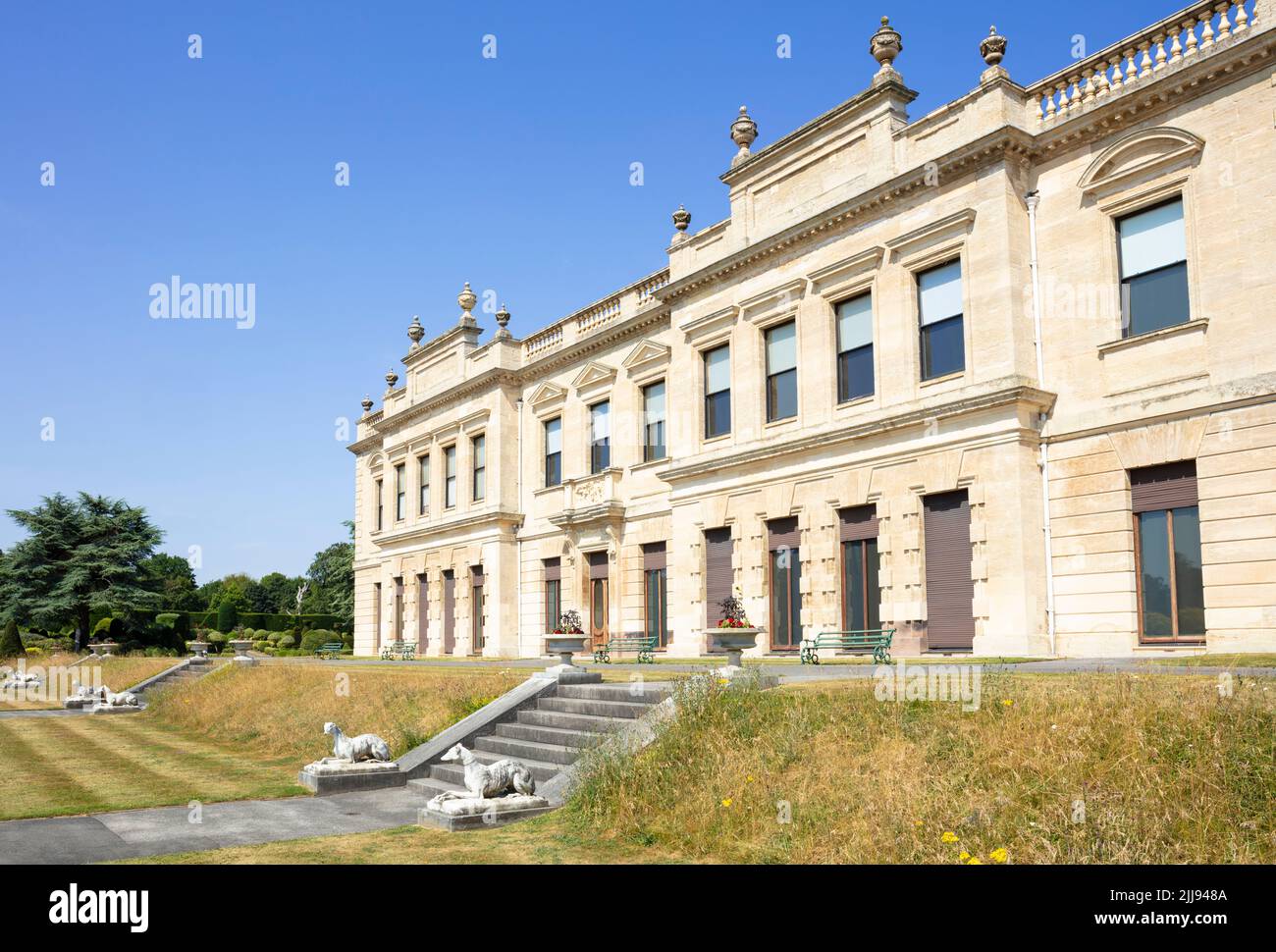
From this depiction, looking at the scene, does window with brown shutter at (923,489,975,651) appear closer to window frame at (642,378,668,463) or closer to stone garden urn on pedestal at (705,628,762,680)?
stone garden urn on pedestal at (705,628,762,680)

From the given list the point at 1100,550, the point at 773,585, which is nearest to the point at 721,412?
the point at 773,585

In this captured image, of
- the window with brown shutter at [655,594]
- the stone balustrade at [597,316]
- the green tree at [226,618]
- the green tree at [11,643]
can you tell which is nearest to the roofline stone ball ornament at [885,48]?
the stone balustrade at [597,316]

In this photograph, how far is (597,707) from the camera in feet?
44.4

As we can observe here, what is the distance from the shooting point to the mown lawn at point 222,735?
13.0 metres

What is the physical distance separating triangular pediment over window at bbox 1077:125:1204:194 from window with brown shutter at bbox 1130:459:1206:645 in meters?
5.17

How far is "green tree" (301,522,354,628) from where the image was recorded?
70500 millimetres

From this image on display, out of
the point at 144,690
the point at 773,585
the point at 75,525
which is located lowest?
the point at 144,690

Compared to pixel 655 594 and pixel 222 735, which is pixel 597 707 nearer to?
pixel 222 735

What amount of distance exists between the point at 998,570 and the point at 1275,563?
455 centimetres

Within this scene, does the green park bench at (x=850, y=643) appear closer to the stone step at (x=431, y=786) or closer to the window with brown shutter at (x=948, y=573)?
the window with brown shutter at (x=948, y=573)

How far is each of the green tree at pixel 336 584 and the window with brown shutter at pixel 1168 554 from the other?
56.6 meters

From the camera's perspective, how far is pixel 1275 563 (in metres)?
15.6

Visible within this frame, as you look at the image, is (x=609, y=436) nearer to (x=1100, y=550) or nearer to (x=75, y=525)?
(x=1100, y=550)

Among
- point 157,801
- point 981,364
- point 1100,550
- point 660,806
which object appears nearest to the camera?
point 660,806
